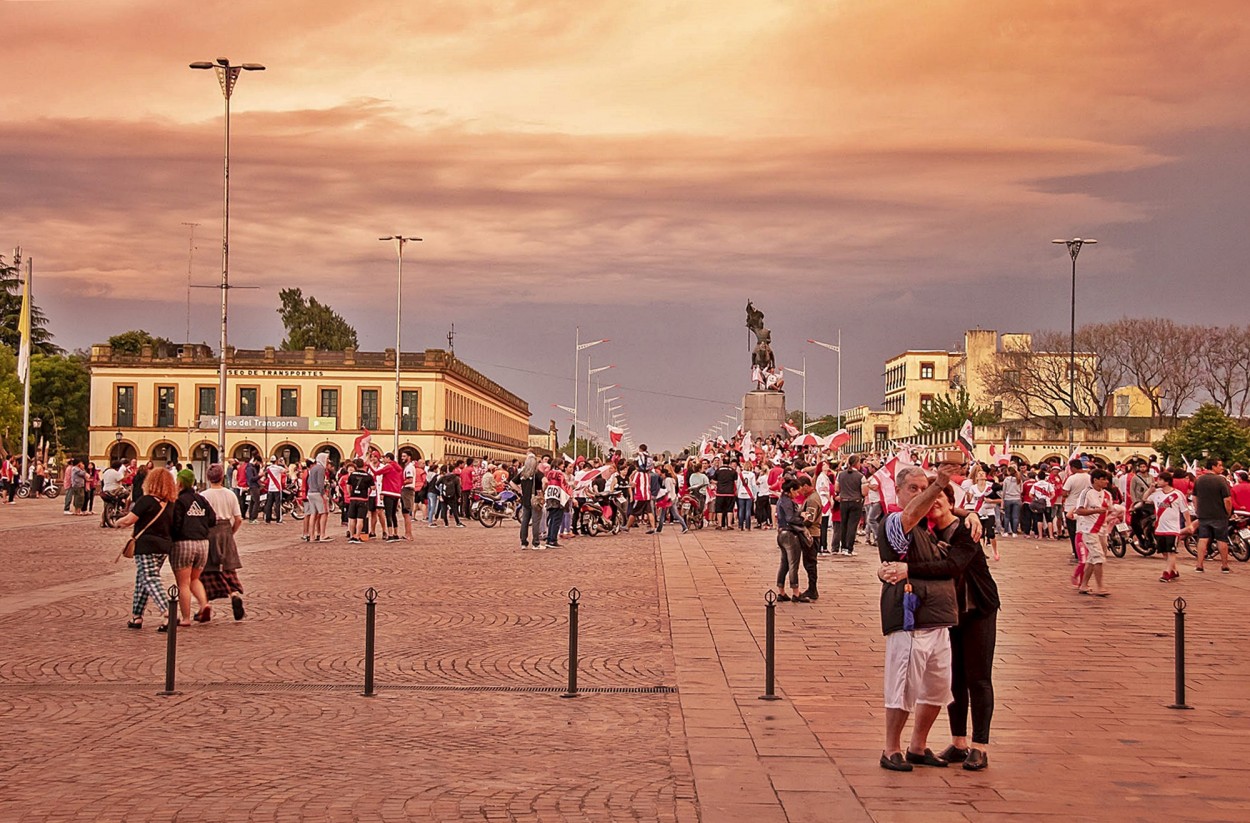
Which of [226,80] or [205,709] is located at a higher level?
[226,80]

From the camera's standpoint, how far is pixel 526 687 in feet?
35.2

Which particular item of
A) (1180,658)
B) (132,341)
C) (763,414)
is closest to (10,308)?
(132,341)

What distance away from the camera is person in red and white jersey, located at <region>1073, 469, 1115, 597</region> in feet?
58.7

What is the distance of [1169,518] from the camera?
21719mm

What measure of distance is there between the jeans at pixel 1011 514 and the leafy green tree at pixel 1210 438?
1899 inches

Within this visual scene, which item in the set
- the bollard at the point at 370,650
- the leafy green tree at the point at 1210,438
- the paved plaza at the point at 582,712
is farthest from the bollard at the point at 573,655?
the leafy green tree at the point at 1210,438

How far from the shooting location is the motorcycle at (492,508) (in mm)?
36375

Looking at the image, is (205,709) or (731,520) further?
(731,520)

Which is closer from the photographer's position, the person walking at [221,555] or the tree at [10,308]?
the person walking at [221,555]

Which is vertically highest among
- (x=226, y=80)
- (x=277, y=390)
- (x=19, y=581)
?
(x=226, y=80)

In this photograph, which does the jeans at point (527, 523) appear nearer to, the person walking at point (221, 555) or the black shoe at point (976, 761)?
the person walking at point (221, 555)

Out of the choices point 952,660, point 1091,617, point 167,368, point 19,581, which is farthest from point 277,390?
point 952,660

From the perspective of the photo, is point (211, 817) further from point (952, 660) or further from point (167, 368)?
point (167, 368)

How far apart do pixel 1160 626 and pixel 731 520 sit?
79.0 ft
